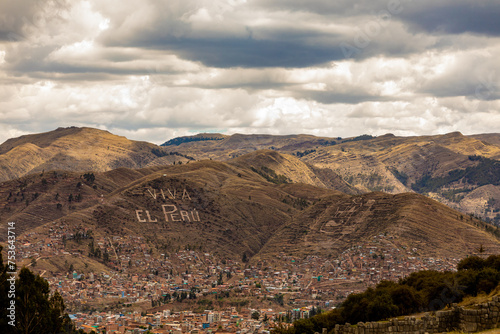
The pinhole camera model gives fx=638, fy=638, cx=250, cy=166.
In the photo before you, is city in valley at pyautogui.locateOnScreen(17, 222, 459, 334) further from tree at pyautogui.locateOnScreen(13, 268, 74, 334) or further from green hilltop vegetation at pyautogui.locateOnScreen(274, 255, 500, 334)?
tree at pyautogui.locateOnScreen(13, 268, 74, 334)

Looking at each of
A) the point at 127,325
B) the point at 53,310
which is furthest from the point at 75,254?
the point at 53,310

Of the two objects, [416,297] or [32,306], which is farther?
[416,297]

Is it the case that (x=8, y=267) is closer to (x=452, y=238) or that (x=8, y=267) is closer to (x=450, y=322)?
(x=450, y=322)

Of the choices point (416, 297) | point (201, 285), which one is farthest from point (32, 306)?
point (201, 285)

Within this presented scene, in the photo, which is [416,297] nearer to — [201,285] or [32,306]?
[32,306]

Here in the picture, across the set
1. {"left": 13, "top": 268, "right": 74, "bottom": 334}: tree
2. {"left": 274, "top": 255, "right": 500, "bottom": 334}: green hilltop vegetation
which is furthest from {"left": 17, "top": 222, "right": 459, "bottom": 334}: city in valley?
{"left": 13, "top": 268, "right": 74, "bottom": 334}: tree

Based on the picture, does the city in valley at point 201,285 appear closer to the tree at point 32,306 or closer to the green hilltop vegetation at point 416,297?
the green hilltop vegetation at point 416,297
